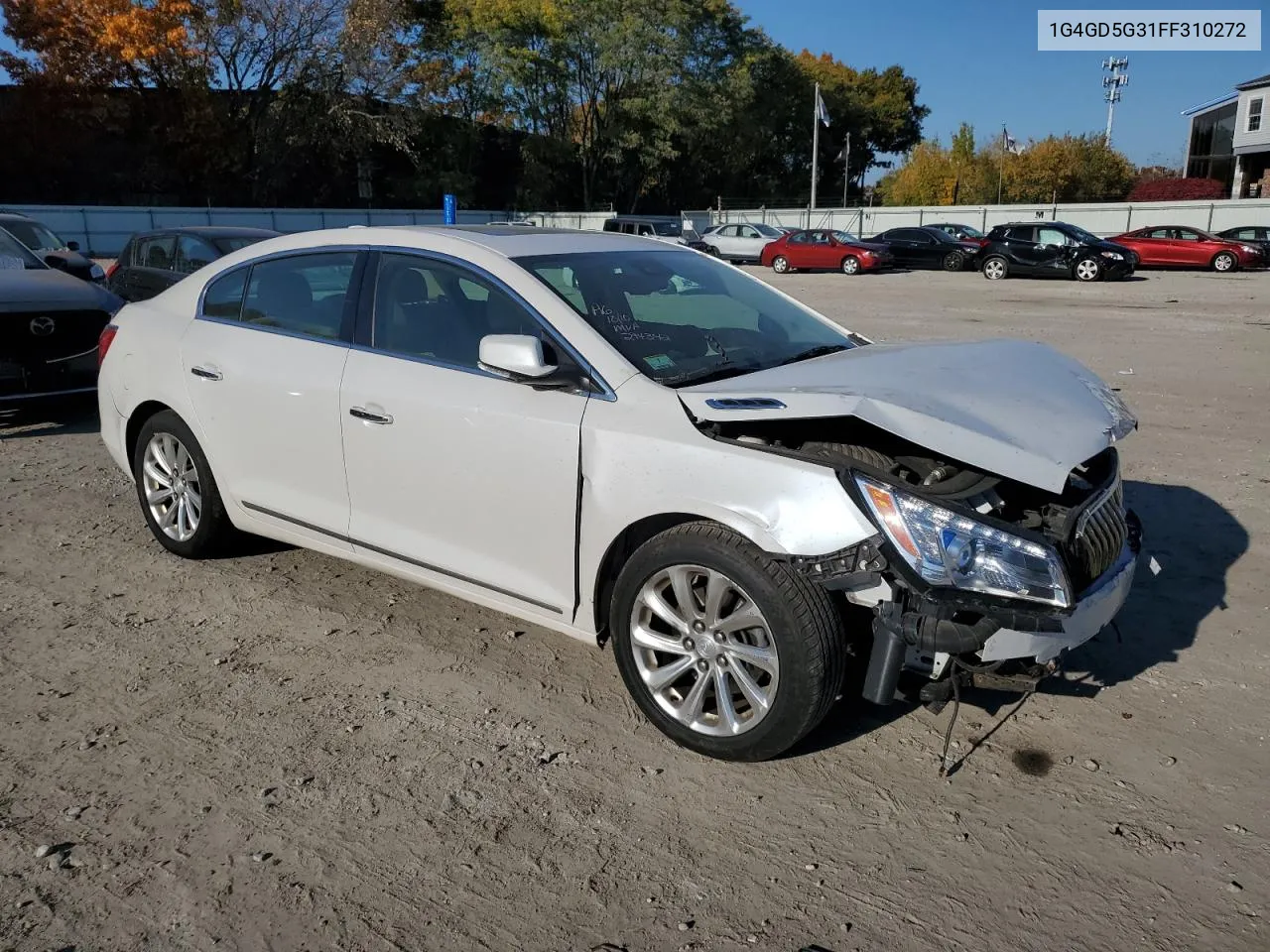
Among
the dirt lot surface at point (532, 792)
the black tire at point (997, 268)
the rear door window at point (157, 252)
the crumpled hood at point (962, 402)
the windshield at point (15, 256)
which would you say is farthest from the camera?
the black tire at point (997, 268)

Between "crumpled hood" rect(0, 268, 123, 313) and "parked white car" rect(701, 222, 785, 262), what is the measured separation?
27908mm

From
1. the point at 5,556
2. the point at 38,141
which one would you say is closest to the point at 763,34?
the point at 38,141

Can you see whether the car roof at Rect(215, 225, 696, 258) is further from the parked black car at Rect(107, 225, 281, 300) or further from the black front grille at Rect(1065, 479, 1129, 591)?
the parked black car at Rect(107, 225, 281, 300)

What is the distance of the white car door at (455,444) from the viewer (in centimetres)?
352

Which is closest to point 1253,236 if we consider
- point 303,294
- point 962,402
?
point 962,402

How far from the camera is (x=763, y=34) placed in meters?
53.5

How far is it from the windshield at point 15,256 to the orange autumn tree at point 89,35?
3576cm

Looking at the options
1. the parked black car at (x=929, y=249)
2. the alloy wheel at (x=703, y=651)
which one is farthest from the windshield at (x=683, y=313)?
the parked black car at (x=929, y=249)

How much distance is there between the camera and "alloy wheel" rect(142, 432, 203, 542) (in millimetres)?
4906

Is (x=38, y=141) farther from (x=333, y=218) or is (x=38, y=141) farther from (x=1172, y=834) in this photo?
(x=1172, y=834)

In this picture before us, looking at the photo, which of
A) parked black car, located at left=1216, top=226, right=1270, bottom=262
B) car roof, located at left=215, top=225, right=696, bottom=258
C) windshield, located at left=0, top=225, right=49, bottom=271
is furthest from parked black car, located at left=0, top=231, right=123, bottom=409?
parked black car, located at left=1216, top=226, right=1270, bottom=262

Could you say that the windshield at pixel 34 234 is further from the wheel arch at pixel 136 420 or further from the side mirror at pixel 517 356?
the side mirror at pixel 517 356

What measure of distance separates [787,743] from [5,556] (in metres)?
4.25

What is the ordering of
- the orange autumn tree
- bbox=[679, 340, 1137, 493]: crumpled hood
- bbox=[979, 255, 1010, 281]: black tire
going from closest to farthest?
bbox=[679, 340, 1137, 493]: crumpled hood, bbox=[979, 255, 1010, 281]: black tire, the orange autumn tree
